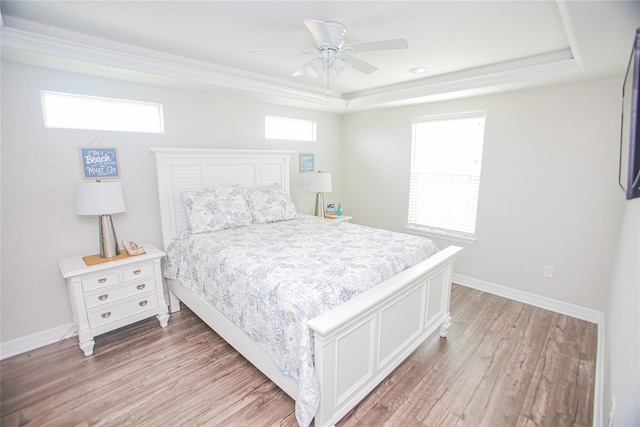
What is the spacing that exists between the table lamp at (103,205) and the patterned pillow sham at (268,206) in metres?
1.25

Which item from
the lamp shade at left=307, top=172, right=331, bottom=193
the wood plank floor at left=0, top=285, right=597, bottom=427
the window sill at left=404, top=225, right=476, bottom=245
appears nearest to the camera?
the wood plank floor at left=0, top=285, right=597, bottom=427

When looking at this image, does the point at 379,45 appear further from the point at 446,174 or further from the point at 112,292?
the point at 112,292

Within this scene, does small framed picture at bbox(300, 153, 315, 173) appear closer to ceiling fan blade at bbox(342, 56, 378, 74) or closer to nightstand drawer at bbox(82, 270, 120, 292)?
ceiling fan blade at bbox(342, 56, 378, 74)

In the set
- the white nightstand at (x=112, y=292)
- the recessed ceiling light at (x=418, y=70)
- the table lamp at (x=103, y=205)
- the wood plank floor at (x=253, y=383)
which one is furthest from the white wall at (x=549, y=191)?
the table lamp at (x=103, y=205)

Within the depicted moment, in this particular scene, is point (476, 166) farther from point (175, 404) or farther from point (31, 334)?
point (31, 334)

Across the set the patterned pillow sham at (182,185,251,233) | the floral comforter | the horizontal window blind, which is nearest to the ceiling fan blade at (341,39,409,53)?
the floral comforter

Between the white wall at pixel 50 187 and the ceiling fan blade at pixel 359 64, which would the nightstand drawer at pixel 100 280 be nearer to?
the white wall at pixel 50 187

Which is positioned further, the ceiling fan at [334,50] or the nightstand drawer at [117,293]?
the nightstand drawer at [117,293]

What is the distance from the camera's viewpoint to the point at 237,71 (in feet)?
10.2

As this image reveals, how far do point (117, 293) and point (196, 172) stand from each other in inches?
53.7

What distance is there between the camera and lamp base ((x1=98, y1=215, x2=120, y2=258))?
2.50m

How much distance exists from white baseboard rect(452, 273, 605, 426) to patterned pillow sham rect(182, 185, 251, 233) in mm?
2802

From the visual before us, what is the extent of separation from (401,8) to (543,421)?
Result: 8.77 ft

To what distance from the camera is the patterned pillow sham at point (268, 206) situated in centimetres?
334
